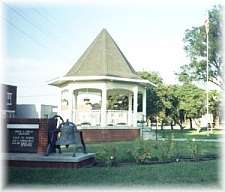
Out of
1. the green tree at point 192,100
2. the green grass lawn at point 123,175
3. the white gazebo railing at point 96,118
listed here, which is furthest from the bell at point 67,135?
the green tree at point 192,100

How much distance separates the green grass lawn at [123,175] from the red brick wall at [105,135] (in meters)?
11.2

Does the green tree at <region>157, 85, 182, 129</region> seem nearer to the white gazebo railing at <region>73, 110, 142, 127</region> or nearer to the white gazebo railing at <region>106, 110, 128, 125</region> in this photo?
the white gazebo railing at <region>106, 110, 128, 125</region>

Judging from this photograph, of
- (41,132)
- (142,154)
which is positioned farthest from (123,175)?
(41,132)

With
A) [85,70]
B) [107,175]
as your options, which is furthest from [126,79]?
[107,175]

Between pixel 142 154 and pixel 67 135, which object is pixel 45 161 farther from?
pixel 142 154

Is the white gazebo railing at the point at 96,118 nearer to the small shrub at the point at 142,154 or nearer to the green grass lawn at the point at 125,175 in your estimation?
the small shrub at the point at 142,154

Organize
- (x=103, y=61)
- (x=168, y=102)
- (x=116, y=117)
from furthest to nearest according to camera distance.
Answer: (x=168, y=102) < (x=103, y=61) < (x=116, y=117)

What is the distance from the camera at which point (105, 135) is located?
66.3ft

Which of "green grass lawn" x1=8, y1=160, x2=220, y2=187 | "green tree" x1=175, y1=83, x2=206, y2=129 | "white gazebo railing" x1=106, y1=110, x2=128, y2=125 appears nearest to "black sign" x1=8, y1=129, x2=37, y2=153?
"green grass lawn" x1=8, y1=160, x2=220, y2=187

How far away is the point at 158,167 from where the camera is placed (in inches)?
340

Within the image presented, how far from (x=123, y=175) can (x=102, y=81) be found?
13.9 m

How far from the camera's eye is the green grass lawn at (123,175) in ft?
22.5

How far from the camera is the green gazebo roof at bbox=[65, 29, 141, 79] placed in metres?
22.0

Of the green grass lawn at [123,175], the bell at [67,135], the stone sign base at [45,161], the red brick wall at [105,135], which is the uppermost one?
the bell at [67,135]
